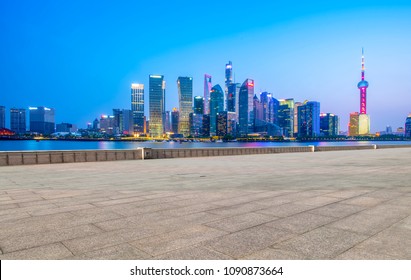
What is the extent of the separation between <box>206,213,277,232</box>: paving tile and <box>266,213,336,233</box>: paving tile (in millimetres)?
244

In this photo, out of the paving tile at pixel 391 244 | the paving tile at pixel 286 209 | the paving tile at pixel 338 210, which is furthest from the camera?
the paving tile at pixel 286 209

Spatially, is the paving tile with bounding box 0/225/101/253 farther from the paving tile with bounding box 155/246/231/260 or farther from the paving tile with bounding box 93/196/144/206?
the paving tile with bounding box 93/196/144/206

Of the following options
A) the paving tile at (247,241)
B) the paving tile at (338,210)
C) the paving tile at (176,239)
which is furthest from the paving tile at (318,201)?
the paving tile at (176,239)

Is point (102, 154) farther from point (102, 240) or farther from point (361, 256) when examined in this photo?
point (361, 256)

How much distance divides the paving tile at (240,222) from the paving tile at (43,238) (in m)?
2.06

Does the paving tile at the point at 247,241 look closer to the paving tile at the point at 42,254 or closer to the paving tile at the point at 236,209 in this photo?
the paving tile at the point at 236,209

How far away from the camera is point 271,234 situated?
14.6ft

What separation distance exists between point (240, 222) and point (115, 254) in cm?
230

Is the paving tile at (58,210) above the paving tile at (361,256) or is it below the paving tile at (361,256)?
below

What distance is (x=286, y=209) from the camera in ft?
20.0

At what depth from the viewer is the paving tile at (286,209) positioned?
5.76m

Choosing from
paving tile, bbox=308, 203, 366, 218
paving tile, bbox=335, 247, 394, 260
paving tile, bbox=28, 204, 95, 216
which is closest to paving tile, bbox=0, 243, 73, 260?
paving tile, bbox=28, 204, 95, 216
